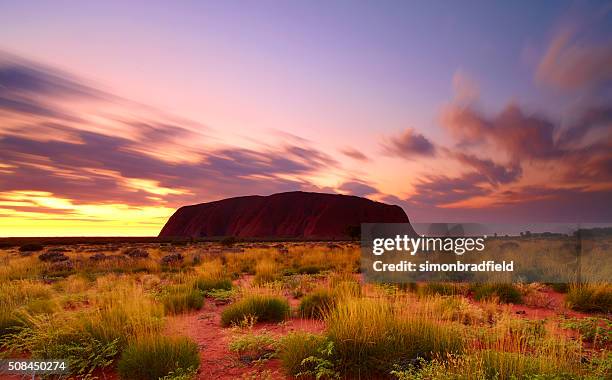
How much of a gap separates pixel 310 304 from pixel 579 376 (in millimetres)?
5588

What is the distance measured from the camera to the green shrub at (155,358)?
5.00 m

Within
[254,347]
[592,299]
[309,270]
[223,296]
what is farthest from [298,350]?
[309,270]

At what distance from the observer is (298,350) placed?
5.35m

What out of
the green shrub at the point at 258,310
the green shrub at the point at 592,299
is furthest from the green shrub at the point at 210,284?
the green shrub at the point at 592,299

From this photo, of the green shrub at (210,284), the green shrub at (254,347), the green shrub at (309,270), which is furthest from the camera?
the green shrub at (309,270)

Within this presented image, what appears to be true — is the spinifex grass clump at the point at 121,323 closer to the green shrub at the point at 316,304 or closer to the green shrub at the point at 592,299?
the green shrub at the point at 316,304

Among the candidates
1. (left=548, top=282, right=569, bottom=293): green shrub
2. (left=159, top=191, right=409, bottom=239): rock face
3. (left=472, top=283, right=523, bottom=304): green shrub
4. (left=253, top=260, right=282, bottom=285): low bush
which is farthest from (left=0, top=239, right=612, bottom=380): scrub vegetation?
(left=159, top=191, right=409, bottom=239): rock face

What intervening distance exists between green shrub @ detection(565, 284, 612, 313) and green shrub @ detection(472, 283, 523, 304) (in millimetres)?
1212

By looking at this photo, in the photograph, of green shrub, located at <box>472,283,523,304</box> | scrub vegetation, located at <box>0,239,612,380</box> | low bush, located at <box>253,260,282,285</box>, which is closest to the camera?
scrub vegetation, located at <box>0,239,612,380</box>

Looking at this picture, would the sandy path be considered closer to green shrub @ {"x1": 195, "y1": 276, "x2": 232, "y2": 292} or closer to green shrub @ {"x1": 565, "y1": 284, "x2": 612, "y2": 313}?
green shrub @ {"x1": 195, "y1": 276, "x2": 232, "y2": 292}

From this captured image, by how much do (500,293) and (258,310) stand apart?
22.9 feet

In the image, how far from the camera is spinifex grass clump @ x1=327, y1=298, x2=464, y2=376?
5.12 meters

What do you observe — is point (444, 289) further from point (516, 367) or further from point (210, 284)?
point (210, 284)

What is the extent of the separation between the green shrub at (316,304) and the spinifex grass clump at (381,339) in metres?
2.59
